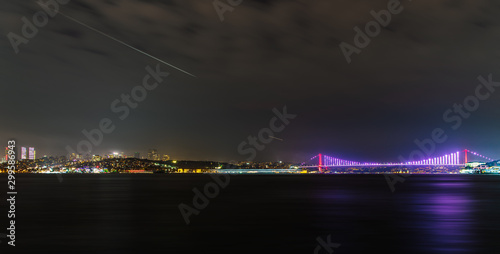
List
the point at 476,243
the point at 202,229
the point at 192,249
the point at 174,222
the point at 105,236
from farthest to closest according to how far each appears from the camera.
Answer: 1. the point at 174,222
2. the point at 202,229
3. the point at 105,236
4. the point at 476,243
5. the point at 192,249

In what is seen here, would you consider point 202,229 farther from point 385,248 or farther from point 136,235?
point 385,248

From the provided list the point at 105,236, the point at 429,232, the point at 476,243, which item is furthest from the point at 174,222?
the point at 476,243

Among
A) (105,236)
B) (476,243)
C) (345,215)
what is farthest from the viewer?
(345,215)

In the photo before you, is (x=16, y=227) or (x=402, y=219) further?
(x=402, y=219)

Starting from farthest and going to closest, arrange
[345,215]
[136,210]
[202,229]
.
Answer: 1. [136,210]
2. [345,215]
3. [202,229]

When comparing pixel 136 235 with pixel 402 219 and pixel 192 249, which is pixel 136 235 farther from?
pixel 402 219

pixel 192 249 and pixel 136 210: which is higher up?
pixel 136 210

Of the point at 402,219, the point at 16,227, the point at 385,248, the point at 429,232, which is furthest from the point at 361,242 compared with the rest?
the point at 16,227

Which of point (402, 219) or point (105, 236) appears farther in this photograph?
point (402, 219)

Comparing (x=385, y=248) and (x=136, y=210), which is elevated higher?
(x=136, y=210)
